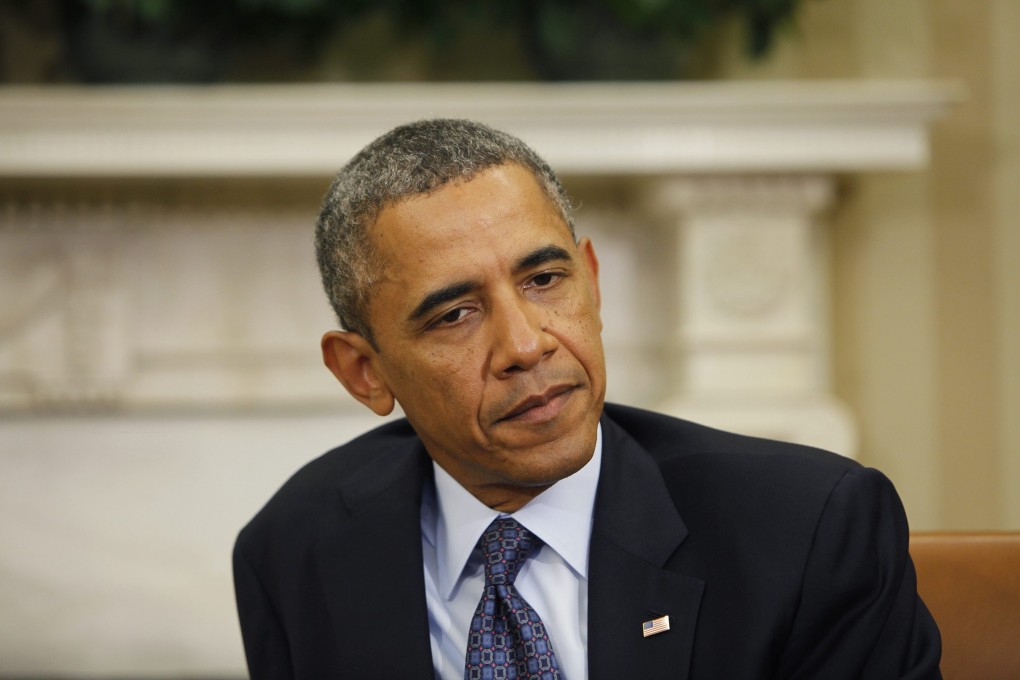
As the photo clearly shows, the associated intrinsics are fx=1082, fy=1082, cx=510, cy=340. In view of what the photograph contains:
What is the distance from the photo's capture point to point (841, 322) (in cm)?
282

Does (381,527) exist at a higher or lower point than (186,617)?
higher

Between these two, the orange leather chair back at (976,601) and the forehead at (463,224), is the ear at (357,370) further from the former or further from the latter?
the orange leather chair back at (976,601)

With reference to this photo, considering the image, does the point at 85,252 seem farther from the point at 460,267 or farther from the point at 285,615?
the point at 460,267

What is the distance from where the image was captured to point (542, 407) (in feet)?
3.88

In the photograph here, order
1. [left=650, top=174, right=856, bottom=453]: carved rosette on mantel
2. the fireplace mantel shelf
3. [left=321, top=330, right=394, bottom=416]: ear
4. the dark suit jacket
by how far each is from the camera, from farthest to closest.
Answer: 1. [left=650, top=174, right=856, bottom=453]: carved rosette on mantel
2. the fireplace mantel shelf
3. [left=321, top=330, right=394, bottom=416]: ear
4. the dark suit jacket

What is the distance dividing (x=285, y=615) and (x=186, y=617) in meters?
1.34

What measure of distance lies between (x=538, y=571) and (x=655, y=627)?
0.16m

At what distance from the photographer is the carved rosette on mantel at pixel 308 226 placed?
2393mm

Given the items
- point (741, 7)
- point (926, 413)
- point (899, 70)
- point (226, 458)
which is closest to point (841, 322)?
point (926, 413)

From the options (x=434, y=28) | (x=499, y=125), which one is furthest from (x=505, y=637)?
(x=434, y=28)

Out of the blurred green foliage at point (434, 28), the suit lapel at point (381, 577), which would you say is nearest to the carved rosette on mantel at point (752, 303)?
the blurred green foliage at point (434, 28)

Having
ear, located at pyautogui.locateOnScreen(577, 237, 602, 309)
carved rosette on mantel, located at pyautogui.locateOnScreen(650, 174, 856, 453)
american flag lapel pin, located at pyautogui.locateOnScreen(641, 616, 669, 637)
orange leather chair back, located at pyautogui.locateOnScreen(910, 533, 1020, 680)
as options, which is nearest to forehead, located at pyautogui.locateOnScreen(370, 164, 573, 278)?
ear, located at pyautogui.locateOnScreen(577, 237, 602, 309)

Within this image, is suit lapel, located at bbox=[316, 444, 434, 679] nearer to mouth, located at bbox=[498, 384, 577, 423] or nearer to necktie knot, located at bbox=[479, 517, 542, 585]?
necktie knot, located at bbox=[479, 517, 542, 585]

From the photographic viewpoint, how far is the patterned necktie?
1176 mm
